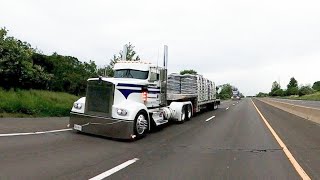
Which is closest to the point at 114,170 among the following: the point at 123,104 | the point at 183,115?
the point at 123,104

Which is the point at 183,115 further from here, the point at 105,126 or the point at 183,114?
the point at 105,126

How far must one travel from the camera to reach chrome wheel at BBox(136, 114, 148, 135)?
12609 millimetres

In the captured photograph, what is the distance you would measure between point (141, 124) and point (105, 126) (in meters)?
1.33

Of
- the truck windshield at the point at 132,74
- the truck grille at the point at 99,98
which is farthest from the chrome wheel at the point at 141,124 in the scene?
the truck windshield at the point at 132,74

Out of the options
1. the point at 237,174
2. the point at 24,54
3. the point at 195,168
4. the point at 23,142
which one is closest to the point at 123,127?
the point at 23,142

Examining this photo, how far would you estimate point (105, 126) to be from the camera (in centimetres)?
1212

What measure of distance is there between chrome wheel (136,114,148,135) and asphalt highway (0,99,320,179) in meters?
0.35

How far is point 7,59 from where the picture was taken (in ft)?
81.3

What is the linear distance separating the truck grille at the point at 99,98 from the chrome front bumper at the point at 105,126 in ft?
0.76

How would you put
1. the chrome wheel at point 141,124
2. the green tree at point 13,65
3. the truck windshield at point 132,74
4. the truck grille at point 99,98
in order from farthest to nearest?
the green tree at point 13,65 → the truck windshield at point 132,74 → the chrome wheel at point 141,124 → the truck grille at point 99,98

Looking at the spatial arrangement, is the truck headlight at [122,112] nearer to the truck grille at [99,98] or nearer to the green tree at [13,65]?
the truck grille at [99,98]

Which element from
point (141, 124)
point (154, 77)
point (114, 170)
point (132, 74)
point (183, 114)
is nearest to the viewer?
point (114, 170)

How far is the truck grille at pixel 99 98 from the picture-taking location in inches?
487

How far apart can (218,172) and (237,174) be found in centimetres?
40
